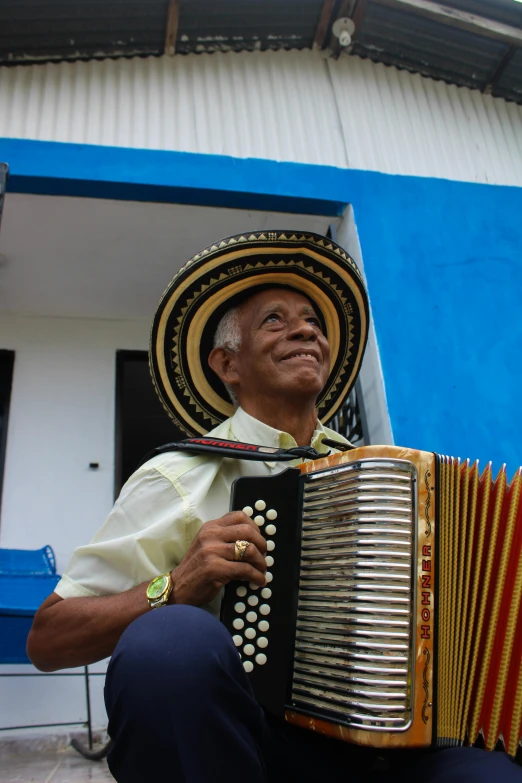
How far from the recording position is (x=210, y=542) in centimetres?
125

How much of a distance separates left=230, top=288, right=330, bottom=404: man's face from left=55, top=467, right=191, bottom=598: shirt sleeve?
1.76 ft

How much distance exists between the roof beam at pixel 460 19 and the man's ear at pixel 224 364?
2.66 metres

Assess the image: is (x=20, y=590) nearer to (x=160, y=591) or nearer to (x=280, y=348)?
(x=280, y=348)

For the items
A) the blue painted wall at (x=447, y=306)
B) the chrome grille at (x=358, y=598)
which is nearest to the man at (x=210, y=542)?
the chrome grille at (x=358, y=598)

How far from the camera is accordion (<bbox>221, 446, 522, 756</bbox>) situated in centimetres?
112

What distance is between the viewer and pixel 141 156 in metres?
3.38

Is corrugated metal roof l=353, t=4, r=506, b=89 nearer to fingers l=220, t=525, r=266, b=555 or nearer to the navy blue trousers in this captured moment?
fingers l=220, t=525, r=266, b=555

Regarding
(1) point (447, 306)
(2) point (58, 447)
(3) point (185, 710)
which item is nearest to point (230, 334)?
(3) point (185, 710)

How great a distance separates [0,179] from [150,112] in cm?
158

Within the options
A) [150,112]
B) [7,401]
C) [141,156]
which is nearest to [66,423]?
[7,401]

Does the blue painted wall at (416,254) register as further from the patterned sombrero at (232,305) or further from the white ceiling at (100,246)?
the patterned sombrero at (232,305)

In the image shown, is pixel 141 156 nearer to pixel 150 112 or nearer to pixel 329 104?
pixel 150 112

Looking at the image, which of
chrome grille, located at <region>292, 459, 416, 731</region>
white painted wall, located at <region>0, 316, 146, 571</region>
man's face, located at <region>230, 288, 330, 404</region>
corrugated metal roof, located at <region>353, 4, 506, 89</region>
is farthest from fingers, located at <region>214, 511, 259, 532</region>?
corrugated metal roof, located at <region>353, 4, 506, 89</region>

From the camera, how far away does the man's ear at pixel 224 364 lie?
7.07 ft
